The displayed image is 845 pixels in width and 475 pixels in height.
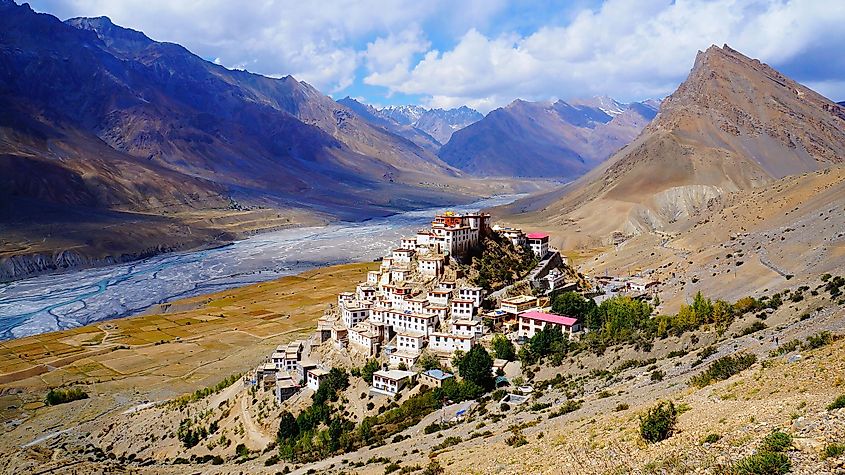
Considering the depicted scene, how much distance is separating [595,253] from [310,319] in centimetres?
6561

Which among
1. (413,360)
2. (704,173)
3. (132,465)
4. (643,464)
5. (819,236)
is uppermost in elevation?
(704,173)

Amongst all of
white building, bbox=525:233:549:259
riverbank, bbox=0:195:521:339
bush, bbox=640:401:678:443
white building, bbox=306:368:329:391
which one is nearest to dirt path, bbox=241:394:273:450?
white building, bbox=306:368:329:391

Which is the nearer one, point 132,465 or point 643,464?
point 643,464

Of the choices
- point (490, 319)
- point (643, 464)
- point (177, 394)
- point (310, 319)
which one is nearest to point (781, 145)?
point (310, 319)

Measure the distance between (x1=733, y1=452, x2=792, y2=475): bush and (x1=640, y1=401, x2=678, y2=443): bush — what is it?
179 inches

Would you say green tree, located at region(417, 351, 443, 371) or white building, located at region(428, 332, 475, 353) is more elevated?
white building, located at region(428, 332, 475, 353)

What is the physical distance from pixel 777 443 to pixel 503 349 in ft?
104

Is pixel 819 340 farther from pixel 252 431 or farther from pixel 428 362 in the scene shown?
pixel 252 431

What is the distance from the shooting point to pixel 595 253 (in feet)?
424

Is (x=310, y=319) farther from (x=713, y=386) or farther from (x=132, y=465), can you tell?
(x=713, y=386)

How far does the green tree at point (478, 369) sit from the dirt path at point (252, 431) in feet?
53.4

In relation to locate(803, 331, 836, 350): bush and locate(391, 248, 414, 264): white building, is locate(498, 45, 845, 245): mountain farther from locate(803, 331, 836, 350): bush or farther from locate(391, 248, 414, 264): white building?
locate(803, 331, 836, 350): bush

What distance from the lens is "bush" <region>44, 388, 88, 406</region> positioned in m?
63.1

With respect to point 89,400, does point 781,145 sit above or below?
above
